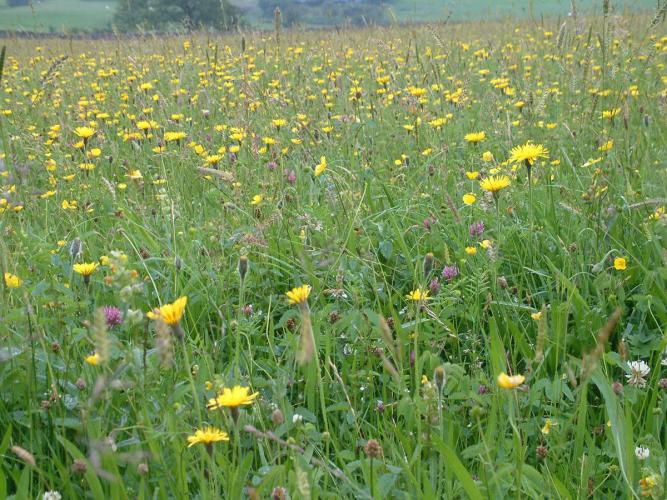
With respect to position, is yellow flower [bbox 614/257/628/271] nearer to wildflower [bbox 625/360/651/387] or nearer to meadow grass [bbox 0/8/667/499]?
meadow grass [bbox 0/8/667/499]

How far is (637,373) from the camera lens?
4.78ft

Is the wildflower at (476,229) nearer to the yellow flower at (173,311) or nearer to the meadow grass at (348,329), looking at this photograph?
the meadow grass at (348,329)

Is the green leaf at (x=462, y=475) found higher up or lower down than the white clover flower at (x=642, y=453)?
higher up

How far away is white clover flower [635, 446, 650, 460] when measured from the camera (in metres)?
1.26

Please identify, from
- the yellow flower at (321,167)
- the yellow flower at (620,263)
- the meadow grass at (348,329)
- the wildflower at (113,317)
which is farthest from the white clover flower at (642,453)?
the yellow flower at (321,167)

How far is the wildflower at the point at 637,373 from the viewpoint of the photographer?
4.77ft

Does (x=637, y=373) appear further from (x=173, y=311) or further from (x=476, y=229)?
(x=173, y=311)

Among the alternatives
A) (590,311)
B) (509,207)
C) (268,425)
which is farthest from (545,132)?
(268,425)

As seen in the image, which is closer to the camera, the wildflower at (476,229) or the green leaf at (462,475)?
the green leaf at (462,475)

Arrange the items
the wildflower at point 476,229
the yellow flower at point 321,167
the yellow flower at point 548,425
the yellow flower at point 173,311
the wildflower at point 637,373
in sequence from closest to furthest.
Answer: the yellow flower at point 173,311 → the yellow flower at point 548,425 → the wildflower at point 637,373 → the wildflower at point 476,229 → the yellow flower at point 321,167

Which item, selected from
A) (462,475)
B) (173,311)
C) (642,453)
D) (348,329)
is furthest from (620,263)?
(173,311)

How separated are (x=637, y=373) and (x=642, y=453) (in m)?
0.23

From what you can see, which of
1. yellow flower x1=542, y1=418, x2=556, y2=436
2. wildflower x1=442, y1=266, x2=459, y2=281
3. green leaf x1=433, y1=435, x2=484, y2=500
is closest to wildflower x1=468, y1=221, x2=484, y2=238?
wildflower x1=442, y1=266, x2=459, y2=281

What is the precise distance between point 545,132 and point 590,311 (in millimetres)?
1785
